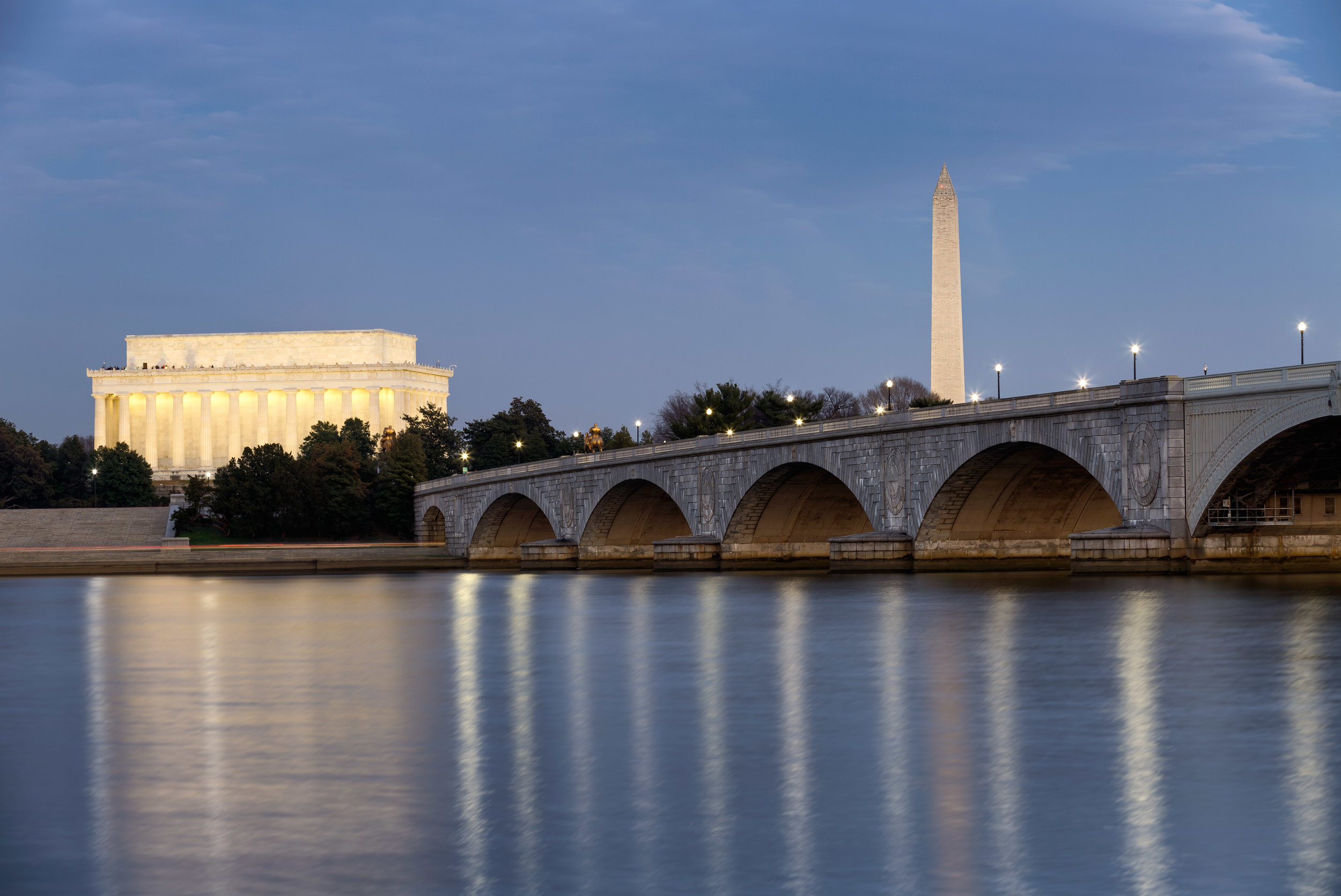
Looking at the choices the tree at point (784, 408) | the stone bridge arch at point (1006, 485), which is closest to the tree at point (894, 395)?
the tree at point (784, 408)

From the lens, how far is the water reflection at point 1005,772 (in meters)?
12.3

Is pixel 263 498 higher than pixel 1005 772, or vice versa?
pixel 263 498

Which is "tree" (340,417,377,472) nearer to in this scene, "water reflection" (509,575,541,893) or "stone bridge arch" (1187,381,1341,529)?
"stone bridge arch" (1187,381,1341,529)

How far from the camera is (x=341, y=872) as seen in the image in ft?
40.7

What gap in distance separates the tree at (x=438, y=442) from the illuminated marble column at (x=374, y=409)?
859 inches

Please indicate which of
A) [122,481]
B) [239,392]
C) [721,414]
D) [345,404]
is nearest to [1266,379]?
[721,414]

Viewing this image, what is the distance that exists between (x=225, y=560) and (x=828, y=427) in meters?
48.0

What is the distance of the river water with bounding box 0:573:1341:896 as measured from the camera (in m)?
12.6

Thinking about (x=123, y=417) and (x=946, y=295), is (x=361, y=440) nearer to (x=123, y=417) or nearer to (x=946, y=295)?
(x=123, y=417)

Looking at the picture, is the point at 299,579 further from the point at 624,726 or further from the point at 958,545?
the point at 624,726

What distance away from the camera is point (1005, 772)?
16.5 meters

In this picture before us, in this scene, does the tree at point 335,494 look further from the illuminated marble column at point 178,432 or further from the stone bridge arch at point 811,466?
the illuminated marble column at point 178,432

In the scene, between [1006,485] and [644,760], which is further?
[1006,485]

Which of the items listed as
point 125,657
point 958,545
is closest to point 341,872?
point 125,657
